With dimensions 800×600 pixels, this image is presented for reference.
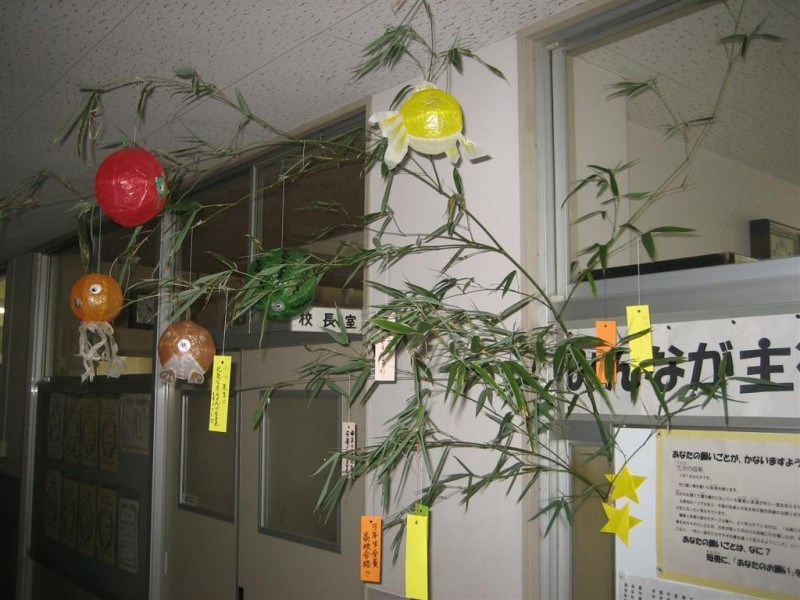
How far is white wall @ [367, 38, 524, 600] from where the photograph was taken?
6.44ft

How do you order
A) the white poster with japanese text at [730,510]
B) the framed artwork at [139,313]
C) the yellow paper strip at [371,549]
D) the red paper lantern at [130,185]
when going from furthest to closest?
1. the framed artwork at [139,313]
2. the yellow paper strip at [371,549]
3. the red paper lantern at [130,185]
4. the white poster with japanese text at [730,510]

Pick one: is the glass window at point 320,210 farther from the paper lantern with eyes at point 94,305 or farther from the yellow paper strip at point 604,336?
the yellow paper strip at point 604,336

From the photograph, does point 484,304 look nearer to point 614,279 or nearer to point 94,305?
point 614,279

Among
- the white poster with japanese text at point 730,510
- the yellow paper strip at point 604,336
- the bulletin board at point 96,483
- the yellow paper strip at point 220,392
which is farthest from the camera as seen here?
the bulletin board at point 96,483

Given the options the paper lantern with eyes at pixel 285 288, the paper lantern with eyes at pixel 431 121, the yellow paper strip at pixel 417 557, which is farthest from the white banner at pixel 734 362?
the paper lantern with eyes at pixel 285 288

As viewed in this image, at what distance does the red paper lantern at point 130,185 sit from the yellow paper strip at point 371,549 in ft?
3.53

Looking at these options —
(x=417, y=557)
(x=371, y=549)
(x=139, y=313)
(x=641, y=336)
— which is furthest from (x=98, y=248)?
(x=641, y=336)

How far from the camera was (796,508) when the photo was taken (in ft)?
4.84

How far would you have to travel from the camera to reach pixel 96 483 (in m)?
4.14

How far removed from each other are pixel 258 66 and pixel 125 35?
1.33 ft

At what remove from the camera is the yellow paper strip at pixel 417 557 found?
179cm

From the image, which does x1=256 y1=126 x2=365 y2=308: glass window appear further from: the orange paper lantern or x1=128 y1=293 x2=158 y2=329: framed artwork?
x1=128 y1=293 x2=158 y2=329: framed artwork

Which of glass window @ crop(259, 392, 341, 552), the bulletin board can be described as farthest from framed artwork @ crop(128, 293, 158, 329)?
glass window @ crop(259, 392, 341, 552)

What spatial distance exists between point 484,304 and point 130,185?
1.03 metres
